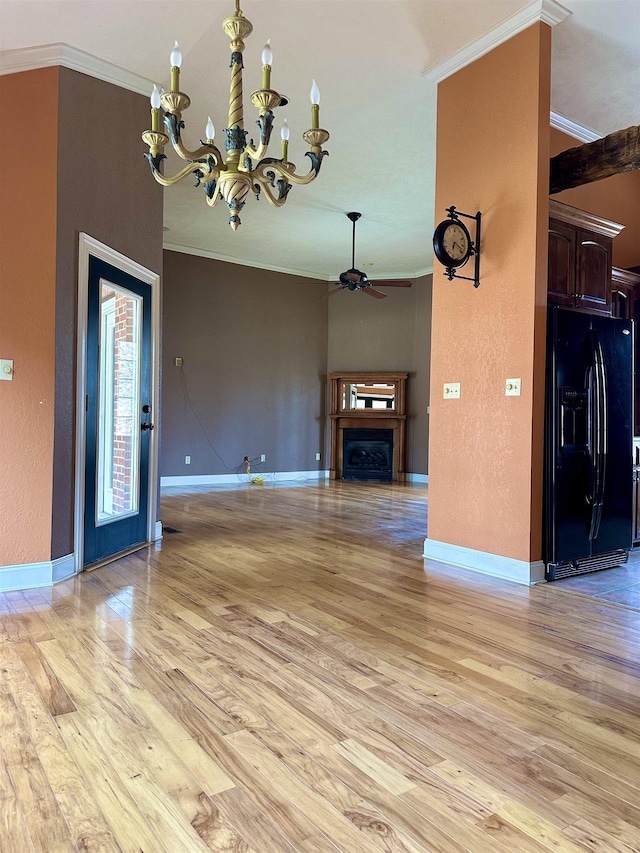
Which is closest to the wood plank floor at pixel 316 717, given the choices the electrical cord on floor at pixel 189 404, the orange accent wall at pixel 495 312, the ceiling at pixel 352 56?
the orange accent wall at pixel 495 312

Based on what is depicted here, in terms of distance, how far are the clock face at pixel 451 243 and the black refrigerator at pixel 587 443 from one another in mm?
674

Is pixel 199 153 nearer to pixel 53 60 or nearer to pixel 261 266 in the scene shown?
pixel 53 60

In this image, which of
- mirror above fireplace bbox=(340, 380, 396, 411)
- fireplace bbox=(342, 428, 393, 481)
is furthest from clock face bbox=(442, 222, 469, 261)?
fireplace bbox=(342, 428, 393, 481)

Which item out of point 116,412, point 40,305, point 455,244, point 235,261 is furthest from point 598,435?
point 235,261

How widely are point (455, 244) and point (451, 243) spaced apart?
0.03 m

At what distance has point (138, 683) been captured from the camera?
2158 mm

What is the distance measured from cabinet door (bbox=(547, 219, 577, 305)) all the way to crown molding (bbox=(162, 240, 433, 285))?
5.44 metres

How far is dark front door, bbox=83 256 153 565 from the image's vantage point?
3.86 meters

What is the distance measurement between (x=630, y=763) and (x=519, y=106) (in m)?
3.57

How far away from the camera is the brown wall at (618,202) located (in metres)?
4.98

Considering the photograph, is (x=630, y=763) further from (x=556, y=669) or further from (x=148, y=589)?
(x=148, y=589)

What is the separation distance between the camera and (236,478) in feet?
30.3

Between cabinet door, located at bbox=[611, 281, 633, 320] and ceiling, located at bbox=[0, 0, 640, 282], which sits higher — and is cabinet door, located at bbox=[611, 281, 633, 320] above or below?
below

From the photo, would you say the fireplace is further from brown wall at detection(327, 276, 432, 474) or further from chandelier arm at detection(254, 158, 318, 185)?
chandelier arm at detection(254, 158, 318, 185)
